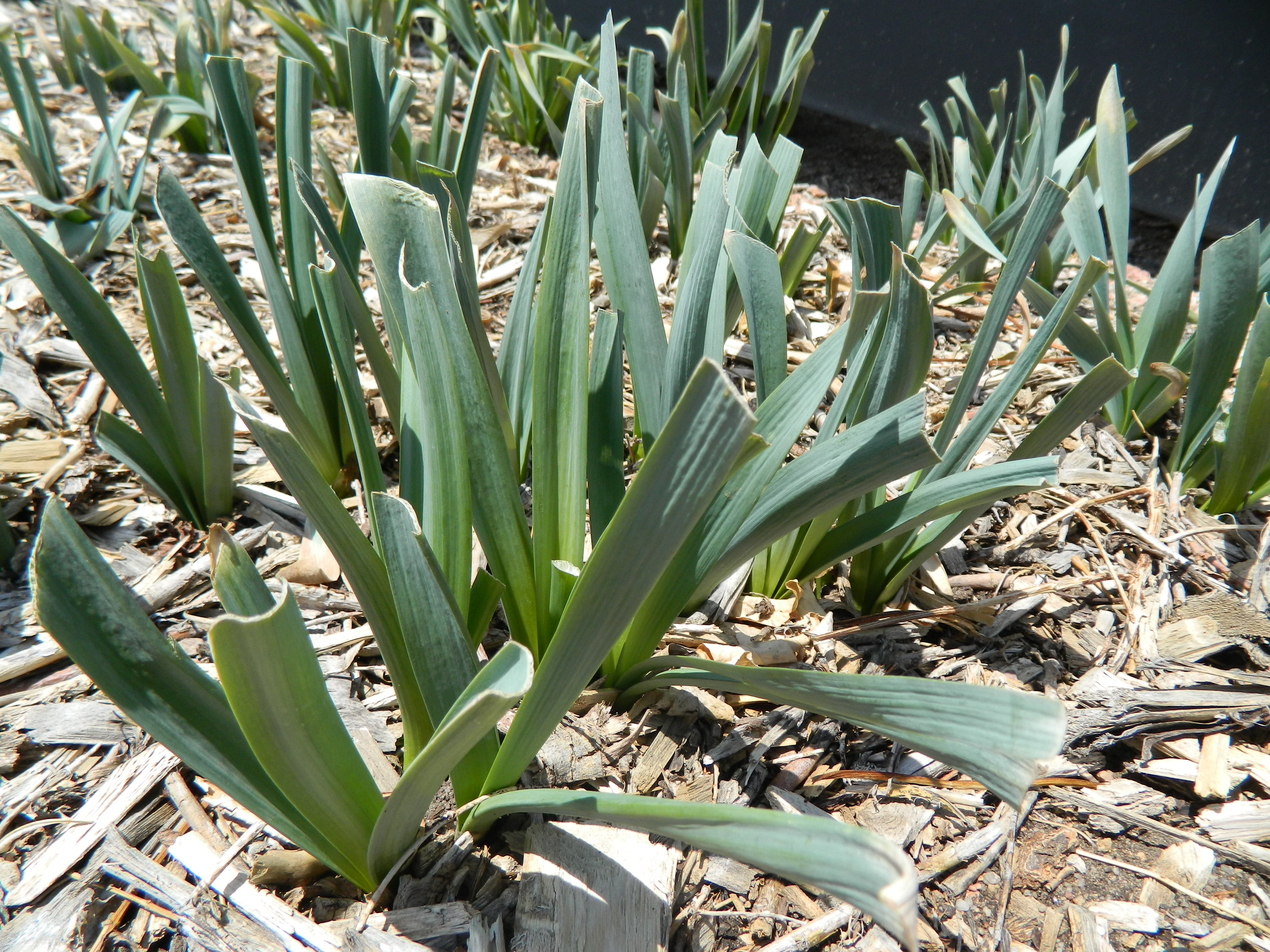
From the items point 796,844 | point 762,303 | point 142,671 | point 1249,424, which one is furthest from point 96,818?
Result: point 1249,424

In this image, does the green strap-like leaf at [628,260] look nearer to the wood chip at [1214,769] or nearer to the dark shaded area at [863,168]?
the wood chip at [1214,769]

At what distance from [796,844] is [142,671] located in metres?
0.42

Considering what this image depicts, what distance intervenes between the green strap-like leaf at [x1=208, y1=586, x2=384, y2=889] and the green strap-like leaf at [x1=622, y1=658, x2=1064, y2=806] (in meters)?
0.30

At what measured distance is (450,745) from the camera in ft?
1.46

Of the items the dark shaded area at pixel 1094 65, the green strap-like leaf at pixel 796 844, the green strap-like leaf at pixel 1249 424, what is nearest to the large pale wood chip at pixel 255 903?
the green strap-like leaf at pixel 796 844

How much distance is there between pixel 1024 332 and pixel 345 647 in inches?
49.7

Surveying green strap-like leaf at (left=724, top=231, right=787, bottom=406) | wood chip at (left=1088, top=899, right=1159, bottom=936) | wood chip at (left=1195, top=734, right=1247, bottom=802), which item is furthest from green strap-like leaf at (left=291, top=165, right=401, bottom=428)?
wood chip at (left=1195, top=734, right=1247, bottom=802)

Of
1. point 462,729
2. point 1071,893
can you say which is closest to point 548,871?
point 462,729

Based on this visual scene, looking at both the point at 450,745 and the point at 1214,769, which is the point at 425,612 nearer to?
the point at 450,745

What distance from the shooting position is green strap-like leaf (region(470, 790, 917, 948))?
1.17 ft

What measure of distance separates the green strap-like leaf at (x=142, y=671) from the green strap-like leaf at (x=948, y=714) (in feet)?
1.20

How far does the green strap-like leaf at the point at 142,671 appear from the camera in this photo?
0.42 m

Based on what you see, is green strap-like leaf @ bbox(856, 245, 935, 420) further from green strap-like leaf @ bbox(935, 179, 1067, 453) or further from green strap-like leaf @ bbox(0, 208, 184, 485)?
green strap-like leaf @ bbox(0, 208, 184, 485)

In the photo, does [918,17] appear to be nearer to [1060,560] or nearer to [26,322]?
[1060,560]
